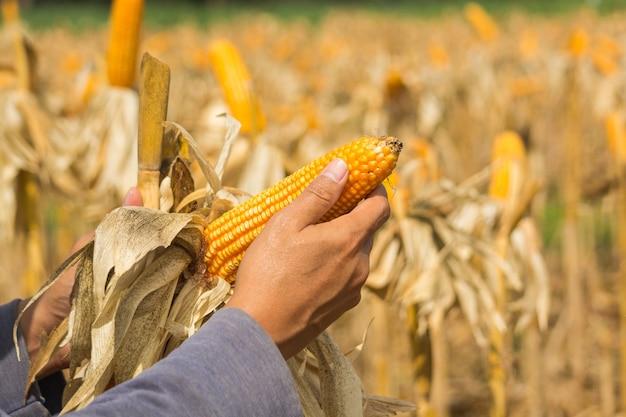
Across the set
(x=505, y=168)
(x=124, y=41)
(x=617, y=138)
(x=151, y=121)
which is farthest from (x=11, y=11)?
(x=151, y=121)

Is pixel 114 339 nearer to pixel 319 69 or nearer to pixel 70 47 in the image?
pixel 319 69

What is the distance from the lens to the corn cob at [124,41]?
3604 mm

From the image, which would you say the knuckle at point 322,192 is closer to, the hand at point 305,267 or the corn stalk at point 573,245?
the hand at point 305,267

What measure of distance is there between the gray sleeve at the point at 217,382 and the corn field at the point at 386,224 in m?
0.25

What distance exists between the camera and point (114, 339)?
5.59 feet

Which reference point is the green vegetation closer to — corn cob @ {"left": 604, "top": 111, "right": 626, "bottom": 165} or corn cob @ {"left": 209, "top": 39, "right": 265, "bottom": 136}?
corn cob @ {"left": 604, "top": 111, "right": 626, "bottom": 165}

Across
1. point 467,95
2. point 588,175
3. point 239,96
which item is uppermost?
point 239,96

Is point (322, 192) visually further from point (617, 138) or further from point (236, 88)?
point (617, 138)

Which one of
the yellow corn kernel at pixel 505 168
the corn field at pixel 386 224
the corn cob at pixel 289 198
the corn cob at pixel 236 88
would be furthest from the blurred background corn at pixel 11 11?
the corn cob at pixel 289 198

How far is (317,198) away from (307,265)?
11 cm

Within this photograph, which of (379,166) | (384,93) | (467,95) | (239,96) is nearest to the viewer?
(379,166)

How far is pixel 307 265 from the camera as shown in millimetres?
1499

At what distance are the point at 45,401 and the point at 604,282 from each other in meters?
6.04

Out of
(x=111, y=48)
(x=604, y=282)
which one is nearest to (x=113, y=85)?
(x=111, y=48)
